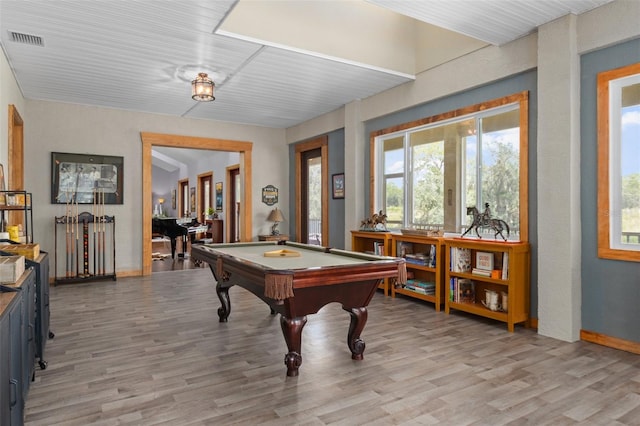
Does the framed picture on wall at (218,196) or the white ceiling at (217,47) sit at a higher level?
the white ceiling at (217,47)

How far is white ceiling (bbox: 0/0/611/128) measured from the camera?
3559 mm

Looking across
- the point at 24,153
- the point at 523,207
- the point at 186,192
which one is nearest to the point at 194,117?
the point at 24,153

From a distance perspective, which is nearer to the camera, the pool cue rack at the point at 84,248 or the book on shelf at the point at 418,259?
the book on shelf at the point at 418,259

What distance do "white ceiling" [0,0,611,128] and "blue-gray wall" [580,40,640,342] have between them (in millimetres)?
516

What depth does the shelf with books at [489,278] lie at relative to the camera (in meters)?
3.98

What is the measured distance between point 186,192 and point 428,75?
1296cm

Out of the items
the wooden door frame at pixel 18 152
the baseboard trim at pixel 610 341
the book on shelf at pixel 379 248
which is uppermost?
the wooden door frame at pixel 18 152

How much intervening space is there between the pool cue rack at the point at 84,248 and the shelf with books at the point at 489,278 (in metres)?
5.35

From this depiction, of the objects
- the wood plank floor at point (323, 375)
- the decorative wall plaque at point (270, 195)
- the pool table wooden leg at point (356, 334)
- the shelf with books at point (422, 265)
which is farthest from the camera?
the decorative wall plaque at point (270, 195)

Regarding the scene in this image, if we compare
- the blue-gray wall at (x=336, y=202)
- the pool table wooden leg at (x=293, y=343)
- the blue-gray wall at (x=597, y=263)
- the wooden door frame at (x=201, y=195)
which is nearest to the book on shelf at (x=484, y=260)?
the blue-gray wall at (x=597, y=263)

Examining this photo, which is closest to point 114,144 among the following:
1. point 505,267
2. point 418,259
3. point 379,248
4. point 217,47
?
point 217,47

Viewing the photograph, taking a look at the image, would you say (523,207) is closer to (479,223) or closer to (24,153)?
(479,223)

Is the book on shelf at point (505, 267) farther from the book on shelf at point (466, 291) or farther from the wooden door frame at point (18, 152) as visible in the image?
the wooden door frame at point (18, 152)

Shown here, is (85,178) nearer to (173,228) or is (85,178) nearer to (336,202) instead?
(173,228)
